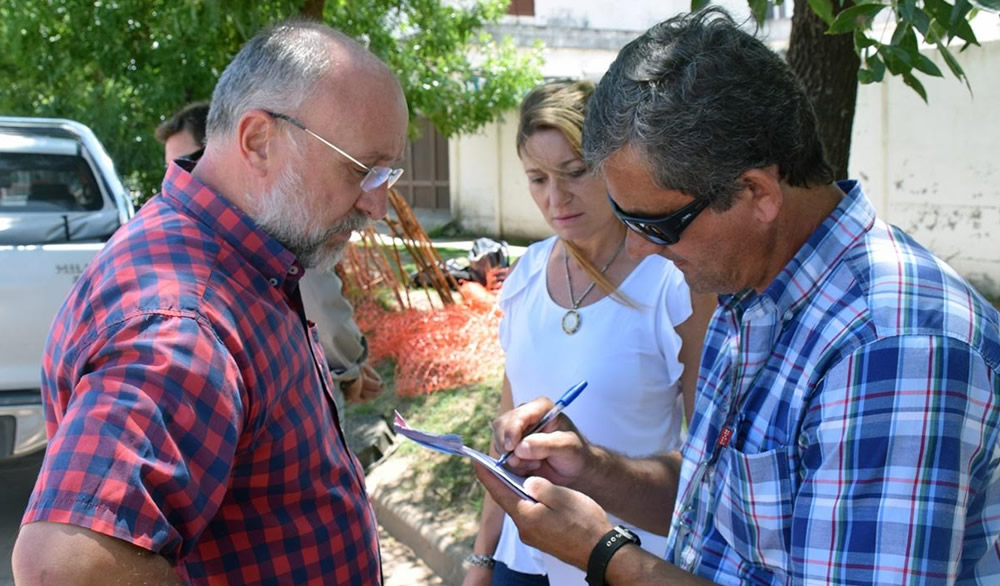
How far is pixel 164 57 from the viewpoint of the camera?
848cm

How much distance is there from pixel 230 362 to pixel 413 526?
371 cm

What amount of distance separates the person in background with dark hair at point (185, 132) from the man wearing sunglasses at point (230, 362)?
7.28 feet

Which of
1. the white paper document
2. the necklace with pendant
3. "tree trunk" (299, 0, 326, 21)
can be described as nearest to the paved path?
the necklace with pendant

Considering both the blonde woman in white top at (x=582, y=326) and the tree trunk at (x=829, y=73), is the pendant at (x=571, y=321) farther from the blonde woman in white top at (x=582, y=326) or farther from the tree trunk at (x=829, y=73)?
the tree trunk at (x=829, y=73)

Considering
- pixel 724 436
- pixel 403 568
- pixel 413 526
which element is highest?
pixel 724 436

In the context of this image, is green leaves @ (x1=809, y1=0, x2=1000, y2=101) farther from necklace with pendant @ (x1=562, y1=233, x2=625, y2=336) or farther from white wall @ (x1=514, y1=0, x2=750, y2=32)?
white wall @ (x1=514, y1=0, x2=750, y2=32)

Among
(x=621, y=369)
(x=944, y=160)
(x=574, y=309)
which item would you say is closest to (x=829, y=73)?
(x=574, y=309)

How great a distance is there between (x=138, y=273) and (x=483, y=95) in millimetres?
9754

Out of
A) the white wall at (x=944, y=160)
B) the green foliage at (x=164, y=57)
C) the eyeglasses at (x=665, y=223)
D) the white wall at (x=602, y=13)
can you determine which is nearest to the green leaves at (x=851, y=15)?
the eyeglasses at (x=665, y=223)

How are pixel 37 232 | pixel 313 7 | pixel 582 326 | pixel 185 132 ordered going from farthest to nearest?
pixel 313 7
pixel 37 232
pixel 185 132
pixel 582 326

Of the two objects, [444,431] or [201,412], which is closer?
[201,412]

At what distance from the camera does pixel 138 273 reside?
165 centimetres

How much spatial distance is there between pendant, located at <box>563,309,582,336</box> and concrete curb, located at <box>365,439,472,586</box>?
225 centimetres

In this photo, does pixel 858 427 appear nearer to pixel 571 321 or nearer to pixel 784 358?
pixel 784 358
